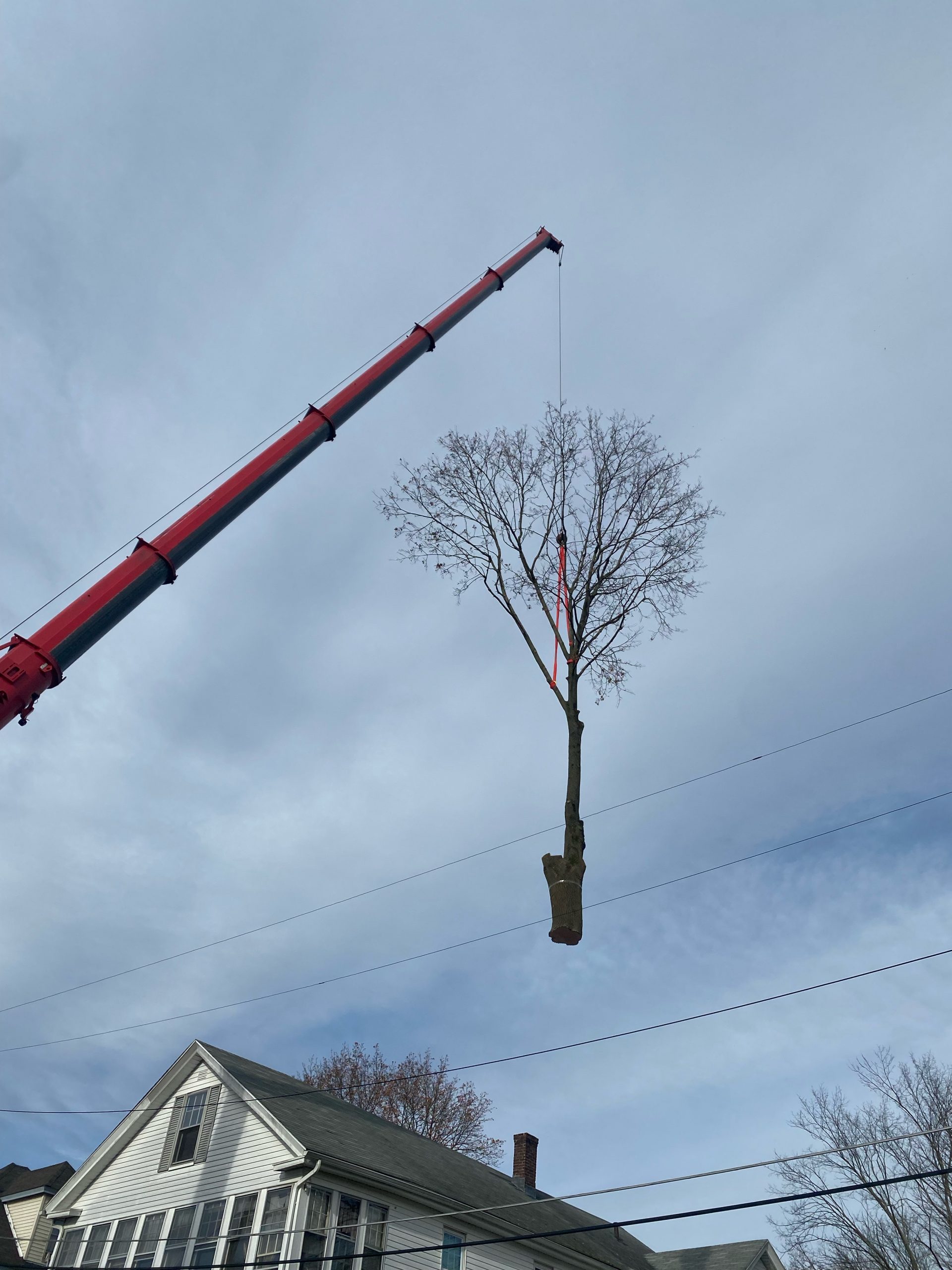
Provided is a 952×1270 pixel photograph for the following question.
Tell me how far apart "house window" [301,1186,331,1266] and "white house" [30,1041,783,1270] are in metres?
0.03

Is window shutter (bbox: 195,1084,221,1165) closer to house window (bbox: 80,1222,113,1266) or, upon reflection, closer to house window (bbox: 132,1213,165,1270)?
house window (bbox: 132,1213,165,1270)

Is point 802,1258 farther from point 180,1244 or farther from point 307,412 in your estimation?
point 307,412

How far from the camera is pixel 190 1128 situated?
2312 centimetres

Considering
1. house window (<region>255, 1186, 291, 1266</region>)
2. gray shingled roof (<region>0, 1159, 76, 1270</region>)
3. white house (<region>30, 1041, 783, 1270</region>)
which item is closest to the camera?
house window (<region>255, 1186, 291, 1266</region>)

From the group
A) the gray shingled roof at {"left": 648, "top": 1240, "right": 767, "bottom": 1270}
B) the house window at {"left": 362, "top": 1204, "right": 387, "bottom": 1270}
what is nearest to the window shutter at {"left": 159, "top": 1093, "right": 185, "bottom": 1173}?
the house window at {"left": 362, "top": 1204, "right": 387, "bottom": 1270}

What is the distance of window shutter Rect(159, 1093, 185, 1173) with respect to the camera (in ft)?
75.8

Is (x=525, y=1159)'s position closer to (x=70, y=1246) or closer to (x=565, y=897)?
(x=70, y=1246)

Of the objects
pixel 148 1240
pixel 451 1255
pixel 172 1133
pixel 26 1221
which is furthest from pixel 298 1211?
pixel 26 1221

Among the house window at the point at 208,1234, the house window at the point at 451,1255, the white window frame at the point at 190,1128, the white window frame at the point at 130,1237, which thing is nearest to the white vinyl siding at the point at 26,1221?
the white window frame at the point at 130,1237

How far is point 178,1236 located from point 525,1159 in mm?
13513

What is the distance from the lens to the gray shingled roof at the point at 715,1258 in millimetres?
33625

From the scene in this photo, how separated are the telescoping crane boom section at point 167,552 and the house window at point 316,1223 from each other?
12222mm

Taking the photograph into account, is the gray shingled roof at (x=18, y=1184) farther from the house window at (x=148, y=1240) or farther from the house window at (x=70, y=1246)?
the house window at (x=148, y=1240)

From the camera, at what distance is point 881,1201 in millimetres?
34781
